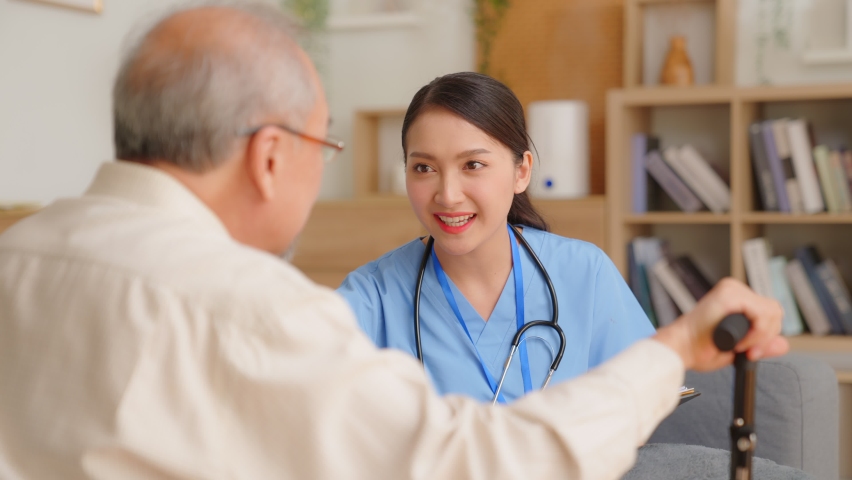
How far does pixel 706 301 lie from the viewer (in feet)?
3.09

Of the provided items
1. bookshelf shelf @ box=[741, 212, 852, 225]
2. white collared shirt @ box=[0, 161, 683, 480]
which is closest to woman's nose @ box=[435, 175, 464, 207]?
white collared shirt @ box=[0, 161, 683, 480]

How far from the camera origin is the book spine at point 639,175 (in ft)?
10.6

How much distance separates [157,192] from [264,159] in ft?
0.36

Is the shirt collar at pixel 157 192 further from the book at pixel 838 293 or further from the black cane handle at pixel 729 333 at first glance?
the book at pixel 838 293

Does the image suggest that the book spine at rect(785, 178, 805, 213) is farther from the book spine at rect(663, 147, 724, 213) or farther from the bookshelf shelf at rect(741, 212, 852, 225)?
the book spine at rect(663, 147, 724, 213)

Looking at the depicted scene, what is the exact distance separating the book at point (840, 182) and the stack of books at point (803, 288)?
221 mm

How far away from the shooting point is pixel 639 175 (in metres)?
3.24

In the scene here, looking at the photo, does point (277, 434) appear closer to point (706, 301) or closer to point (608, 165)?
point (706, 301)

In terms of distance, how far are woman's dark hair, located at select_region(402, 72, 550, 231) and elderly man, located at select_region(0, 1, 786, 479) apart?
83cm

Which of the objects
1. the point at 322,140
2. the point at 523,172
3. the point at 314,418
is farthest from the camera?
the point at 523,172

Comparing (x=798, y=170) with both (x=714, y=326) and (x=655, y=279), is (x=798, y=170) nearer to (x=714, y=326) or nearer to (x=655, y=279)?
(x=655, y=279)

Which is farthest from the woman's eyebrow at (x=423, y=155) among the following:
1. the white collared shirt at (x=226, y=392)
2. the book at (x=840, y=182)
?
the book at (x=840, y=182)

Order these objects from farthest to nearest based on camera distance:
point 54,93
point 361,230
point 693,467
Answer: point 361,230 → point 54,93 → point 693,467

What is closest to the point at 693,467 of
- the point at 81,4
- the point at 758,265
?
the point at 758,265
